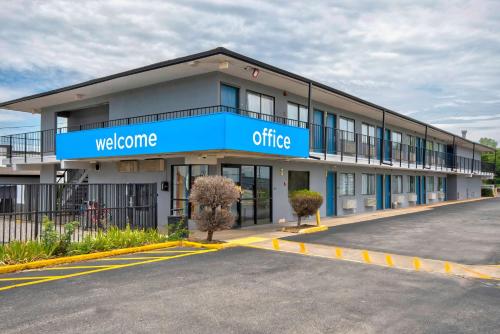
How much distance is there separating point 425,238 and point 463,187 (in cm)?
3702

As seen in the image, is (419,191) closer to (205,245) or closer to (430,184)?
(430,184)

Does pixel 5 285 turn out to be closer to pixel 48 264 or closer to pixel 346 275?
pixel 48 264

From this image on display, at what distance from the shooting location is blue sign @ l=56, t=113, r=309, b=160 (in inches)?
529

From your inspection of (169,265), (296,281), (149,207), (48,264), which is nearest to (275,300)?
(296,281)

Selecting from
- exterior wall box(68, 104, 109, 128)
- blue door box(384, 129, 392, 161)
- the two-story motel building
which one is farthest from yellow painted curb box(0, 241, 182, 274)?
blue door box(384, 129, 392, 161)

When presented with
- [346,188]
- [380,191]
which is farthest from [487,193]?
[346,188]

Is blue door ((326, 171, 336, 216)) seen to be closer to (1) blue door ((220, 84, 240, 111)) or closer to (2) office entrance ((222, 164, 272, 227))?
(2) office entrance ((222, 164, 272, 227))

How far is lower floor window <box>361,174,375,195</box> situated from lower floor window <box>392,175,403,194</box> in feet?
12.6

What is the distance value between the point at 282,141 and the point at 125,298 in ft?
31.9

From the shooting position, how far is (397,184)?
104 feet

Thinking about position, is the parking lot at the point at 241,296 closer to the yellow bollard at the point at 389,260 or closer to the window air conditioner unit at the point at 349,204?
the yellow bollard at the point at 389,260

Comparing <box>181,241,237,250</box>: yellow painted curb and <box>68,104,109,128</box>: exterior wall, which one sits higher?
<box>68,104,109,128</box>: exterior wall

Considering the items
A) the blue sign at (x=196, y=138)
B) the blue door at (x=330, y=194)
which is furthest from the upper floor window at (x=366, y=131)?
the blue sign at (x=196, y=138)

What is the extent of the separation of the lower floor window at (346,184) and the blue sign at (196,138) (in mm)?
7671
